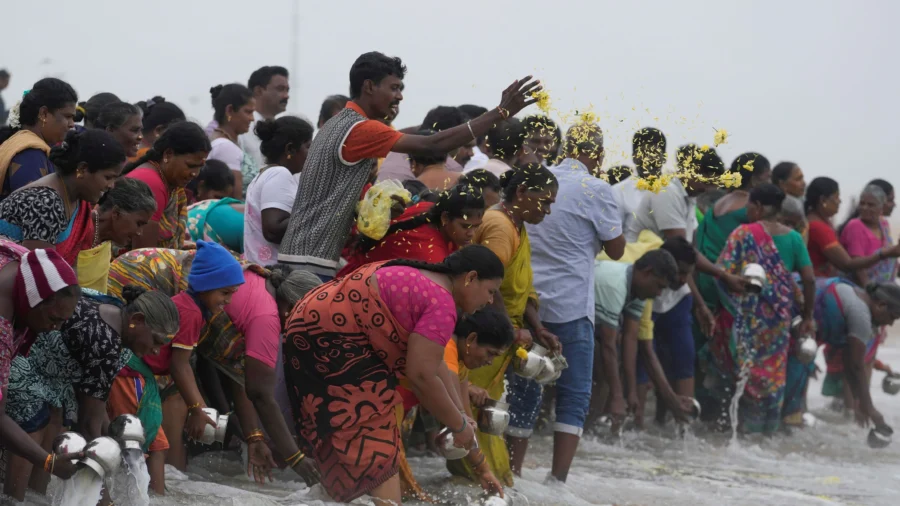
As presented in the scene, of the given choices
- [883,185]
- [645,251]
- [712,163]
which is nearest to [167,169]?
[712,163]

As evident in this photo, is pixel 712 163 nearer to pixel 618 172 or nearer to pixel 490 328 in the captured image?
pixel 618 172

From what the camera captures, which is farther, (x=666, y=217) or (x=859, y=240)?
(x=859, y=240)

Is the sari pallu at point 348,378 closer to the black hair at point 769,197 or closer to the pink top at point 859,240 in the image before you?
the black hair at point 769,197

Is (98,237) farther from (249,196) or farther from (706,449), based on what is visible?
(706,449)

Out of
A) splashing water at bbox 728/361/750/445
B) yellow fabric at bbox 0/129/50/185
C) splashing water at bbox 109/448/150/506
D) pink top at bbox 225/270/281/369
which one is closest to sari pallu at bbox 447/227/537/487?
pink top at bbox 225/270/281/369

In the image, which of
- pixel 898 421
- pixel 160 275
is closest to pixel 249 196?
pixel 160 275

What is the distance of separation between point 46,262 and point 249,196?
7.45 feet

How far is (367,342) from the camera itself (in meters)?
5.13

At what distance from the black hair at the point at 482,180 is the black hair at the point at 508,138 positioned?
761 mm

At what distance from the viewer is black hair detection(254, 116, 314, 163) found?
21.4 ft

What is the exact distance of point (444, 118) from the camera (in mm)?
8016

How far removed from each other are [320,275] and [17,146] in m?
1.56

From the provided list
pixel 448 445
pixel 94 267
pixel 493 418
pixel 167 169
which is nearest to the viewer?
pixel 94 267

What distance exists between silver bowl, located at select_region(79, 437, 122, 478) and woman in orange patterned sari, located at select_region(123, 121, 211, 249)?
1.83m
